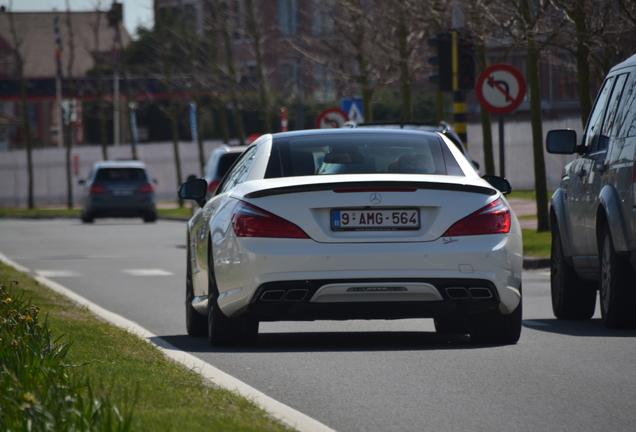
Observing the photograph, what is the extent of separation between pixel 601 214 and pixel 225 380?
397cm

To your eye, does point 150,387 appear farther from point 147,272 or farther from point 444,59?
point 444,59

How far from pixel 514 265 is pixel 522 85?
524 inches

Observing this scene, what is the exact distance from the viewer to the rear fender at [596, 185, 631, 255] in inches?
394

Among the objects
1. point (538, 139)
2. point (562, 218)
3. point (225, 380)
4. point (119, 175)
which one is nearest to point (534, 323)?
point (562, 218)

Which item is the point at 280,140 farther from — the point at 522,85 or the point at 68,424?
the point at 522,85

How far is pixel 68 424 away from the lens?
5.36m

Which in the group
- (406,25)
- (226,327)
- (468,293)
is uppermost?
→ (406,25)

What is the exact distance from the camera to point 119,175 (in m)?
39.8

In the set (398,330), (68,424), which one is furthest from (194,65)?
(68,424)

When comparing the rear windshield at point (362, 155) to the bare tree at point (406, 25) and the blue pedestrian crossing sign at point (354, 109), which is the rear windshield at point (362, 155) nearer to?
the bare tree at point (406, 25)

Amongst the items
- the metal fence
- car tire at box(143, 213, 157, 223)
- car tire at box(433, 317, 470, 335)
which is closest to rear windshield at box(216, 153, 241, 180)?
car tire at box(433, 317, 470, 335)

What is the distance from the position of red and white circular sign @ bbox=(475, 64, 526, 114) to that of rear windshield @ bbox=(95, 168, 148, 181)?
1908cm

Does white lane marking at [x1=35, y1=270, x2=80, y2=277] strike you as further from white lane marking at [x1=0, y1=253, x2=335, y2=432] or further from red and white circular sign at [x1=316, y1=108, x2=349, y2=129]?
red and white circular sign at [x1=316, y1=108, x2=349, y2=129]

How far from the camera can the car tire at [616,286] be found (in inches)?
403
